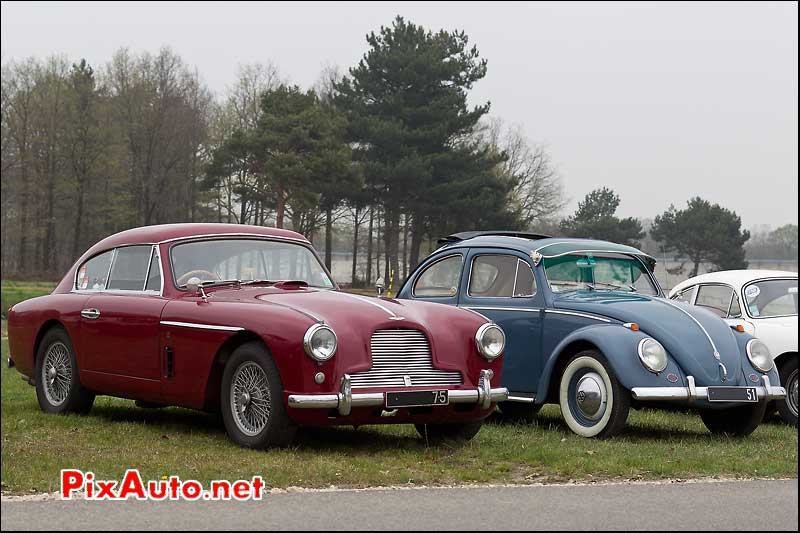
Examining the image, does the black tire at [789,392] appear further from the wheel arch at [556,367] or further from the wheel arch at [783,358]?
the wheel arch at [556,367]

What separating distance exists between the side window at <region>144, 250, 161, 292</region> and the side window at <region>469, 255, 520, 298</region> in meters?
3.40

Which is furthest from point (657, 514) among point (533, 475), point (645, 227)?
point (645, 227)

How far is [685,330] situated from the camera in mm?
10500

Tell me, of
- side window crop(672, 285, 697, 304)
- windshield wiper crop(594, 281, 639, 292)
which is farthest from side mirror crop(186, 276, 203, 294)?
side window crop(672, 285, 697, 304)

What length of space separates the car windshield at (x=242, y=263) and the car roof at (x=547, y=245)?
2.22m

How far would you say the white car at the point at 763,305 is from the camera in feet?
41.3

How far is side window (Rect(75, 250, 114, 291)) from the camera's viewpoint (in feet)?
36.6

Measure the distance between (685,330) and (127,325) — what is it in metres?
4.91

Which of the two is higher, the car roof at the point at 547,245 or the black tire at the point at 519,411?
the car roof at the point at 547,245

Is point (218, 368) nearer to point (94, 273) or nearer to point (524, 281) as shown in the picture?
point (94, 273)

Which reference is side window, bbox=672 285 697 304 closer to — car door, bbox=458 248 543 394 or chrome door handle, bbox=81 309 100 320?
car door, bbox=458 248 543 394

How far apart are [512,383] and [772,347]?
10.4 ft

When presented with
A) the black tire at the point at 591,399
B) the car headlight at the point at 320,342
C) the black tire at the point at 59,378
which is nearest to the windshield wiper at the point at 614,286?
the black tire at the point at 591,399

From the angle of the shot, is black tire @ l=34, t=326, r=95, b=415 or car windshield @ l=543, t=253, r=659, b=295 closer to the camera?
black tire @ l=34, t=326, r=95, b=415
